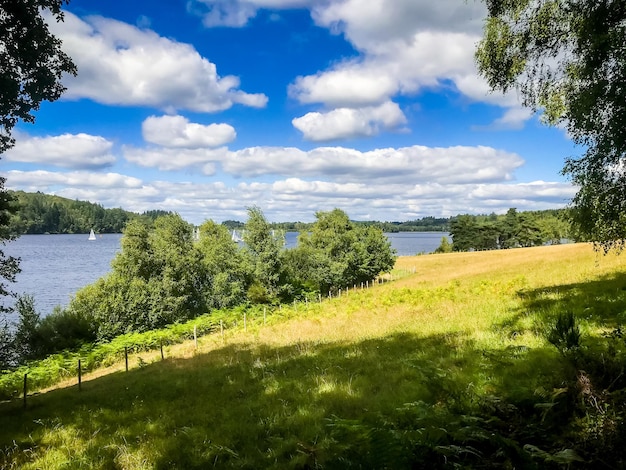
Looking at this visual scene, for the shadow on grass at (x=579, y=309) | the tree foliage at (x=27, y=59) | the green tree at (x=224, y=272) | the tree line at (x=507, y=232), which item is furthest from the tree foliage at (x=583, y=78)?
the tree line at (x=507, y=232)

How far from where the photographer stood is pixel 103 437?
7.59m

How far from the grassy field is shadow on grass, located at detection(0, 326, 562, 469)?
0.10 ft

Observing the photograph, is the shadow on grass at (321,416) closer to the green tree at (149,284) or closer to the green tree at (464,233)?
the green tree at (149,284)

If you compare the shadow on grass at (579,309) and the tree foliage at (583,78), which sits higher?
the tree foliage at (583,78)

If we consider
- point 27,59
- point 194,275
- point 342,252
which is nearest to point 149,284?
point 194,275

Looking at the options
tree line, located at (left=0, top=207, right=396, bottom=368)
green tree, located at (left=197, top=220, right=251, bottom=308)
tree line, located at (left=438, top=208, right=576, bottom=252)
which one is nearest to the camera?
tree line, located at (left=0, top=207, right=396, bottom=368)

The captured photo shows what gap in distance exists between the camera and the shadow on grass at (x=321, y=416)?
13.9ft

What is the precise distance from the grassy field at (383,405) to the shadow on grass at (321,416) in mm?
31

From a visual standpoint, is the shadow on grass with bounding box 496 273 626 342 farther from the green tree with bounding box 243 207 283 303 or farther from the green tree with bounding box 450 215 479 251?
the green tree with bounding box 450 215 479 251

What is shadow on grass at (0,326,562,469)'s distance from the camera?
13.9 ft

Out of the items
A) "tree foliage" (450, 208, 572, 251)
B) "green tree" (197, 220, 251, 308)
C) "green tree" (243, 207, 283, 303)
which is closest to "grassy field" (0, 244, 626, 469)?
"green tree" (243, 207, 283, 303)

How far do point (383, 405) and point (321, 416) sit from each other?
112cm

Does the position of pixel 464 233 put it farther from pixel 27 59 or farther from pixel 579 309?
pixel 27 59

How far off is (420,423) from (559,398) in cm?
178
